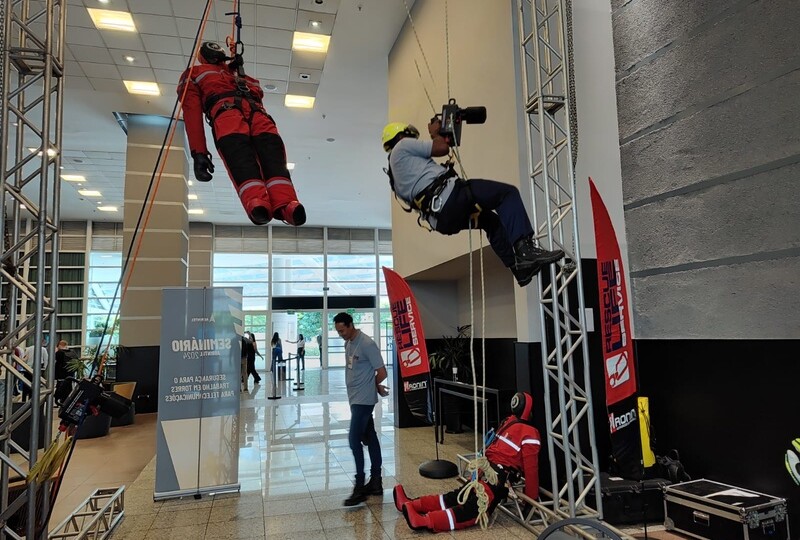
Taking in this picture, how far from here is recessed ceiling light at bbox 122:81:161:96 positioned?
26.6 feet

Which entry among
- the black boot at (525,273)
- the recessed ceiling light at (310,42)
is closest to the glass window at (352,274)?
the recessed ceiling light at (310,42)

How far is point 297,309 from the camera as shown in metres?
18.5

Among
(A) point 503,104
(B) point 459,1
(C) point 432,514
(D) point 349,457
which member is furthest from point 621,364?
(B) point 459,1

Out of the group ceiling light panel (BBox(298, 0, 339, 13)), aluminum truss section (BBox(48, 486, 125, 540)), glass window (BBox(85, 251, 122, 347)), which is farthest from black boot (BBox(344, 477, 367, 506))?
glass window (BBox(85, 251, 122, 347))

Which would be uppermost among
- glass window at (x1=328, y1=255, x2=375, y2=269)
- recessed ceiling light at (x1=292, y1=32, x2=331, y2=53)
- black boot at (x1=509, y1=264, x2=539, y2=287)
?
recessed ceiling light at (x1=292, y1=32, x2=331, y2=53)

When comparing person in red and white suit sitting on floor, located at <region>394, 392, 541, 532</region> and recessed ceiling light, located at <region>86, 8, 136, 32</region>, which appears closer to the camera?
person in red and white suit sitting on floor, located at <region>394, 392, 541, 532</region>

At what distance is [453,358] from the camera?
6.95m

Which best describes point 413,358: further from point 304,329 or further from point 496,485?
point 304,329

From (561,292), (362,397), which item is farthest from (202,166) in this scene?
(561,292)

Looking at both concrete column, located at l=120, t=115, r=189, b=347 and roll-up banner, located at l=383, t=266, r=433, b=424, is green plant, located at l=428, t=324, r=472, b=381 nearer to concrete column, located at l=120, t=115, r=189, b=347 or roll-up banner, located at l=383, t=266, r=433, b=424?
roll-up banner, located at l=383, t=266, r=433, b=424

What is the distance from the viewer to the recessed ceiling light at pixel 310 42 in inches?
272

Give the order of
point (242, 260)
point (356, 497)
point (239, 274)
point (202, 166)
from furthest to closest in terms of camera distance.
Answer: point (242, 260), point (239, 274), point (356, 497), point (202, 166)

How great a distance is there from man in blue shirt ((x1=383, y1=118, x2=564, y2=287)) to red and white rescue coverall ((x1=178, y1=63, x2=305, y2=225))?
2.40 ft

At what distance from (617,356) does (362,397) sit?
2057 millimetres
